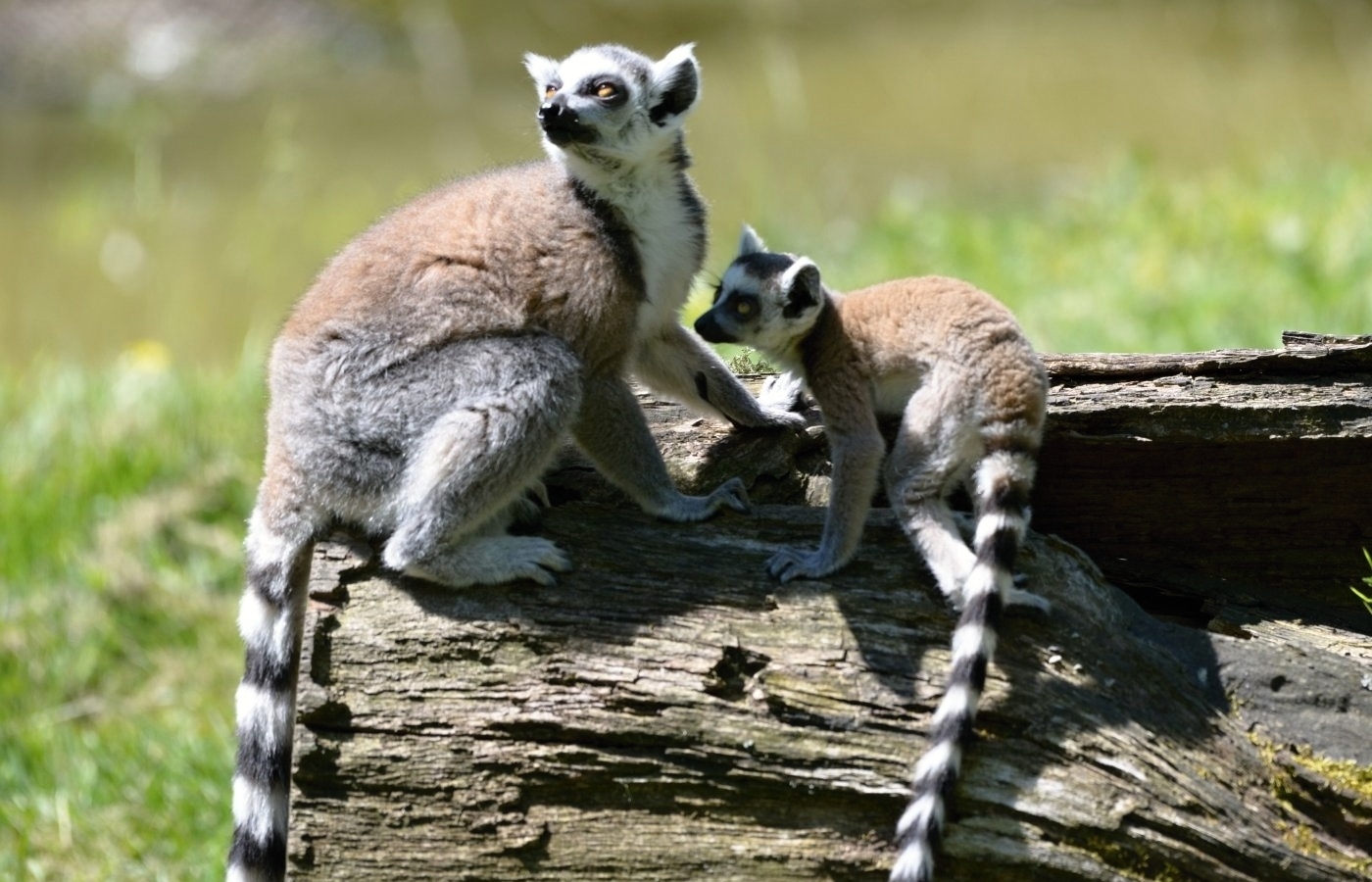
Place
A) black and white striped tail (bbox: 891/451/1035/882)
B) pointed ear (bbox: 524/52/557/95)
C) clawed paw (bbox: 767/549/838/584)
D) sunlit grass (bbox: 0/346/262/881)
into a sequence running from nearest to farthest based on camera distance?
black and white striped tail (bbox: 891/451/1035/882) < clawed paw (bbox: 767/549/838/584) < pointed ear (bbox: 524/52/557/95) < sunlit grass (bbox: 0/346/262/881)

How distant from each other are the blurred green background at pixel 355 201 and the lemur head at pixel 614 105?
1954 millimetres

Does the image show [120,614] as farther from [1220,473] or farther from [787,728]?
[1220,473]

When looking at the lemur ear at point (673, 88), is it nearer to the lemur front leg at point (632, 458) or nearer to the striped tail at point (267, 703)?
the lemur front leg at point (632, 458)

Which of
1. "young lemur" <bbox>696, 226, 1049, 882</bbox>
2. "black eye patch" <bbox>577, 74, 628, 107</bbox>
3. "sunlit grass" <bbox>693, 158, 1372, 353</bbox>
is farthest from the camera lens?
"sunlit grass" <bbox>693, 158, 1372, 353</bbox>

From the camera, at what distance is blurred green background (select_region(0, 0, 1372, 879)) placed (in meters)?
6.37

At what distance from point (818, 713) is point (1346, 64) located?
12432 millimetres

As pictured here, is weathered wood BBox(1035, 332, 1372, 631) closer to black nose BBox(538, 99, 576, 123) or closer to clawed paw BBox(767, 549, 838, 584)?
clawed paw BBox(767, 549, 838, 584)

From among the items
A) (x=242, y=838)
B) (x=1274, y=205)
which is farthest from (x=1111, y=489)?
(x=1274, y=205)

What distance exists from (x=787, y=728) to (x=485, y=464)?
105cm

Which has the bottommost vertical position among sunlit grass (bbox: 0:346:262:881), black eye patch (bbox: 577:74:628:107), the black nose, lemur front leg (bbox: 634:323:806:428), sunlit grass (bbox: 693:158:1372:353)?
sunlit grass (bbox: 0:346:262:881)

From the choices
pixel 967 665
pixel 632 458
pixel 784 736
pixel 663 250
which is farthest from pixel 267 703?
pixel 967 665

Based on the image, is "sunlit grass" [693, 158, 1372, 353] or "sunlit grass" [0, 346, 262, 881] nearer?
"sunlit grass" [0, 346, 262, 881]

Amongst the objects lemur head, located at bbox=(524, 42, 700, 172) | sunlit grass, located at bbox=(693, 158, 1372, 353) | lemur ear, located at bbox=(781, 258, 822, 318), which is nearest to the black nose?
lemur head, located at bbox=(524, 42, 700, 172)

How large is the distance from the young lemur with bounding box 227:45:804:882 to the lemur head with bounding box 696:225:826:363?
115 millimetres
